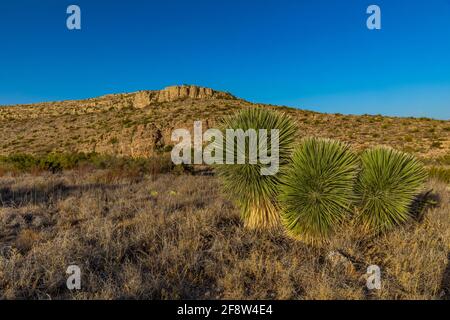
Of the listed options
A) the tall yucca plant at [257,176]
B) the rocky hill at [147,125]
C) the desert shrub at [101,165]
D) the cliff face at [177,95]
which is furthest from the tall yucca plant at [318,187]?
the cliff face at [177,95]

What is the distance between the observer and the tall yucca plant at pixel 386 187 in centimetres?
444

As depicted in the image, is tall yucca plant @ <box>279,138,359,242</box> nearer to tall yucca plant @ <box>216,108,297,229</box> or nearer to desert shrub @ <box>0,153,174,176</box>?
tall yucca plant @ <box>216,108,297,229</box>

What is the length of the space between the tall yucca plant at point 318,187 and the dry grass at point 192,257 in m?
0.36

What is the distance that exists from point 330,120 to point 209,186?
2548 cm

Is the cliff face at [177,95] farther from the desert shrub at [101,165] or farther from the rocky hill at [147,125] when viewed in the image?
the desert shrub at [101,165]

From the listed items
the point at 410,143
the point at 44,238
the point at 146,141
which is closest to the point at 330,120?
the point at 410,143

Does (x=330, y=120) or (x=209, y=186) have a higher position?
(x=330, y=120)

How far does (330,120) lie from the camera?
102 feet

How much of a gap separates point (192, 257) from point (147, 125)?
83.3 feet

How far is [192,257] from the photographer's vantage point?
382cm

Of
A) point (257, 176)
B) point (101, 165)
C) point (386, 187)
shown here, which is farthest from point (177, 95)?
point (386, 187)

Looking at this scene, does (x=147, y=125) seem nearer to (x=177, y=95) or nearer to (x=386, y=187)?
(x=177, y=95)
